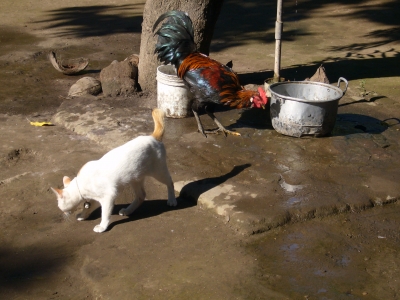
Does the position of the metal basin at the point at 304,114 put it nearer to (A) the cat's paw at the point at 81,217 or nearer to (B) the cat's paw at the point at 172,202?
(B) the cat's paw at the point at 172,202

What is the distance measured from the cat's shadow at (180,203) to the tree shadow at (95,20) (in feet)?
25.0

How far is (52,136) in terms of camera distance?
7141mm

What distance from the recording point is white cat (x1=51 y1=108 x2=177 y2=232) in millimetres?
4895

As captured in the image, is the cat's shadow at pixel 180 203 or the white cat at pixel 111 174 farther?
the cat's shadow at pixel 180 203

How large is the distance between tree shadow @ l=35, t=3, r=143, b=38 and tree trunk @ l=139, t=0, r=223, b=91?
4.26 meters

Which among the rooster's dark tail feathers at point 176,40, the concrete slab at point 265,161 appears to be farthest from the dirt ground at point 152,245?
the rooster's dark tail feathers at point 176,40

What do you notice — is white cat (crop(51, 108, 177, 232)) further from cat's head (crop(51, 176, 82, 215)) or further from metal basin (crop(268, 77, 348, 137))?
metal basin (crop(268, 77, 348, 137))

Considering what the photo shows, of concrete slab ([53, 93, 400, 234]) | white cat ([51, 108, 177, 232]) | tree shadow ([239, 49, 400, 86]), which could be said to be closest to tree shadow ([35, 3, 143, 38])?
tree shadow ([239, 49, 400, 86])

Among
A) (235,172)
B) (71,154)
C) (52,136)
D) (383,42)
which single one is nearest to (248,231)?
(235,172)

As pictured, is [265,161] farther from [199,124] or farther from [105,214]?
[105,214]

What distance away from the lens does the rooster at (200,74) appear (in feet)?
23.0

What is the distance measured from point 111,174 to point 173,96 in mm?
2970

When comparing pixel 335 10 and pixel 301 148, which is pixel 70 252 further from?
pixel 335 10

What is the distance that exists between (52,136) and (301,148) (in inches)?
126
